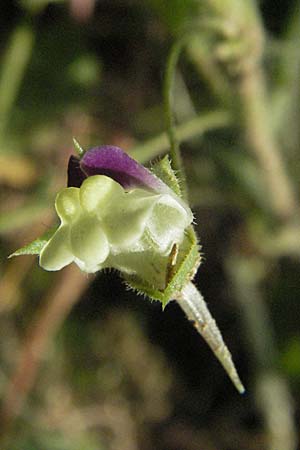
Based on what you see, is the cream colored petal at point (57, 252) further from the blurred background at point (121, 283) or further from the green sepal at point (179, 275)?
the blurred background at point (121, 283)

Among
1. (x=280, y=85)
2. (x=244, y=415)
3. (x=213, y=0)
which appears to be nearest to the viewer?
(x=213, y=0)

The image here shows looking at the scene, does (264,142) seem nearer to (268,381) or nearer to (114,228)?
(268,381)

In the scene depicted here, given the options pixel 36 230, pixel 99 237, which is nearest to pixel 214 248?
pixel 36 230

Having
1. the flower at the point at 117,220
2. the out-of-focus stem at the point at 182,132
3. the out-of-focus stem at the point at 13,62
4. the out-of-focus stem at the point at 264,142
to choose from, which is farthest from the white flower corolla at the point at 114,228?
the out-of-focus stem at the point at 13,62

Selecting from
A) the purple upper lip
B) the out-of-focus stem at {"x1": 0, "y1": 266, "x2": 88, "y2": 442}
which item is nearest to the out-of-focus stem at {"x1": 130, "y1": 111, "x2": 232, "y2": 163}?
the purple upper lip

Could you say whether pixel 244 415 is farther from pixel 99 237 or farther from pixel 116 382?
pixel 99 237

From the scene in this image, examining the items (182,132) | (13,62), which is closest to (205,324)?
(182,132)

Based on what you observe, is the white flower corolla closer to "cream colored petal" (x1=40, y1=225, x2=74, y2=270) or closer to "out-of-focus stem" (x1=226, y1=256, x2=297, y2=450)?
"cream colored petal" (x1=40, y1=225, x2=74, y2=270)
